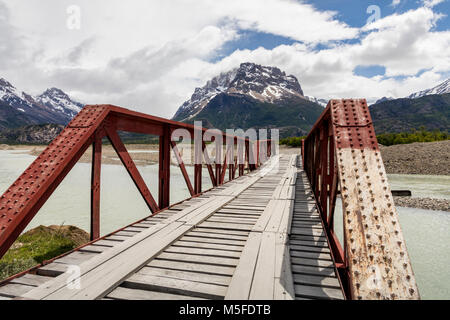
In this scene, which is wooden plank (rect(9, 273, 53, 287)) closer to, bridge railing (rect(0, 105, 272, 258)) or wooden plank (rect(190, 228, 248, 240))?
bridge railing (rect(0, 105, 272, 258))

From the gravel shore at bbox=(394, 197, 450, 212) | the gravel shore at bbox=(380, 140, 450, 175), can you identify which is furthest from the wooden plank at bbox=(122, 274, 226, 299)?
the gravel shore at bbox=(380, 140, 450, 175)

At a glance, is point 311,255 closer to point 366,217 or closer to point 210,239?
point 366,217

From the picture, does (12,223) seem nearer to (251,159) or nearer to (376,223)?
(376,223)

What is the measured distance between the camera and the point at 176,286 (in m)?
2.62

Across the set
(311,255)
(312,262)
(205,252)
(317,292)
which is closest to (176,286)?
(205,252)

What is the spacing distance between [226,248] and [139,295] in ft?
4.51

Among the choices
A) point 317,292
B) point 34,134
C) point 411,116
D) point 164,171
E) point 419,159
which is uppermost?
point 411,116

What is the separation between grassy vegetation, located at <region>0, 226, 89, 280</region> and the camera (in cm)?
498

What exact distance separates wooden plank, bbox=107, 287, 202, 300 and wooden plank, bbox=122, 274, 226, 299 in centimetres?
5

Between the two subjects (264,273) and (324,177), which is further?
(324,177)

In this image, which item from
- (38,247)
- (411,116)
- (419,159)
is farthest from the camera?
(411,116)

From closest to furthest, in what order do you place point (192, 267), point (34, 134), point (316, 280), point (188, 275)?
point (316, 280), point (188, 275), point (192, 267), point (34, 134)

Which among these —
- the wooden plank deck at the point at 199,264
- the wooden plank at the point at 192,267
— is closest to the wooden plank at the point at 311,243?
the wooden plank deck at the point at 199,264
